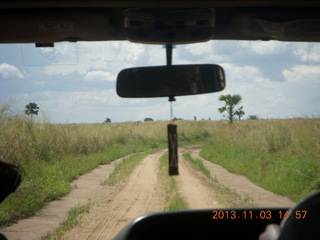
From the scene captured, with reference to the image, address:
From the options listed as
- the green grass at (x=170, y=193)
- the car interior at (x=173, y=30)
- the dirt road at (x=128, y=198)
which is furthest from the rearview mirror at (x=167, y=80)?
the green grass at (x=170, y=193)

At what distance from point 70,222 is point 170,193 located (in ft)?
5.00

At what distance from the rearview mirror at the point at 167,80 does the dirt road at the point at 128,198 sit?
1496mm

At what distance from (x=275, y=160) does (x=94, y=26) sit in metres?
6.15

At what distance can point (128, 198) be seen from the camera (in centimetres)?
562

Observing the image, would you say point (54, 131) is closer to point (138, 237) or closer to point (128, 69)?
point (128, 69)

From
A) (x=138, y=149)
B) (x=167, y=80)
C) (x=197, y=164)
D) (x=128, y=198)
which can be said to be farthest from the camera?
(x=197, y=164)

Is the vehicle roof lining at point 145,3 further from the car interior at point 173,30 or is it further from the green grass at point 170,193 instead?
the green grass at point 170,193

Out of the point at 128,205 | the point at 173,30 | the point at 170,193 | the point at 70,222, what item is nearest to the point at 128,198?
the point at 128,205

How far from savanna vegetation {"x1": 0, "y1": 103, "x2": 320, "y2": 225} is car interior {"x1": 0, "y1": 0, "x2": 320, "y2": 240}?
1.22m

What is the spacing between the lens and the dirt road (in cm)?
439

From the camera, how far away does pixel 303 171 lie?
7.36m

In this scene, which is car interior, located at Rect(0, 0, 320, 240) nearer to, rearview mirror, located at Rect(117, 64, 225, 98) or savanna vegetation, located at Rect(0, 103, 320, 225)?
rearview mirror, located at Rect(117, 64, 225, 98)

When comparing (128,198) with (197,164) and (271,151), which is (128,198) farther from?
(271,151)

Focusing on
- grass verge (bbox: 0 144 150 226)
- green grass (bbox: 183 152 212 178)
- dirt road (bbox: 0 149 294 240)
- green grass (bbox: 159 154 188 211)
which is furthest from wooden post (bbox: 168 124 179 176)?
green grass (bbox: 183 152 212 178)
